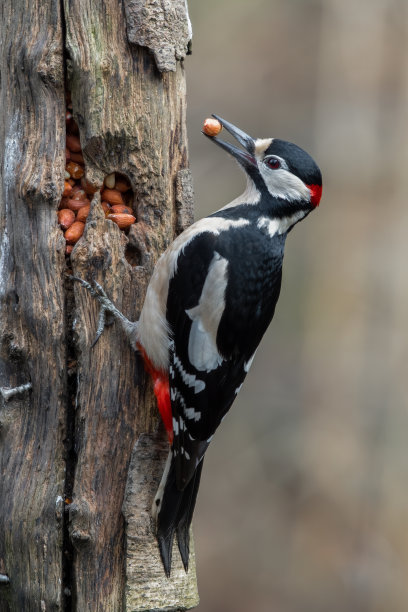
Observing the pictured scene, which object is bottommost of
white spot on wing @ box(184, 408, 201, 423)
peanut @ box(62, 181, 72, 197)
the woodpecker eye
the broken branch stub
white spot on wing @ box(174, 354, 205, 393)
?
white spot on wing @ box(184, 408, 201, 423)

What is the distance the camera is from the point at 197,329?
2756mm

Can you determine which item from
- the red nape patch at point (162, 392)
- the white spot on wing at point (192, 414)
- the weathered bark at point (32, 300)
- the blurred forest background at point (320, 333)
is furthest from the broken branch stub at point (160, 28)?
the blurred forest background at point (320, 333)

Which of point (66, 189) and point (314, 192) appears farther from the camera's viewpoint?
point (314, 192)

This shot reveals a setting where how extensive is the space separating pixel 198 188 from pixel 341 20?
154 centimetres

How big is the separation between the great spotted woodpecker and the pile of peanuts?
0.19 metres

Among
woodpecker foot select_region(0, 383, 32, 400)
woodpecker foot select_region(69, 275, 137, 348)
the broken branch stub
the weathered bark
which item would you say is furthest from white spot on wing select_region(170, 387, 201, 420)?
the broken branch stub

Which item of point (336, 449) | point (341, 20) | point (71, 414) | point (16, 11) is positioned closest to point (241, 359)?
point (71, 414)

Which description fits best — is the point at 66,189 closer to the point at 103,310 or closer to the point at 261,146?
the point at 103,310

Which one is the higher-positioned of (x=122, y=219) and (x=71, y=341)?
(x=122, y=219)

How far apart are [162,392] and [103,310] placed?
1.13ft

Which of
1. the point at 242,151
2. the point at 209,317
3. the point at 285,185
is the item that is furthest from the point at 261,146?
the point at 209,317

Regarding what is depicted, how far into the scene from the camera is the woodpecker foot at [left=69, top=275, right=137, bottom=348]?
265 centimetres

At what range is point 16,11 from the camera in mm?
2637

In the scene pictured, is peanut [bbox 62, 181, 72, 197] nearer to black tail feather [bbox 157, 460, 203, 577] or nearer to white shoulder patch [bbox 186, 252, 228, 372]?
white shoulder patch [bbox 186, 252, 228, 372]
